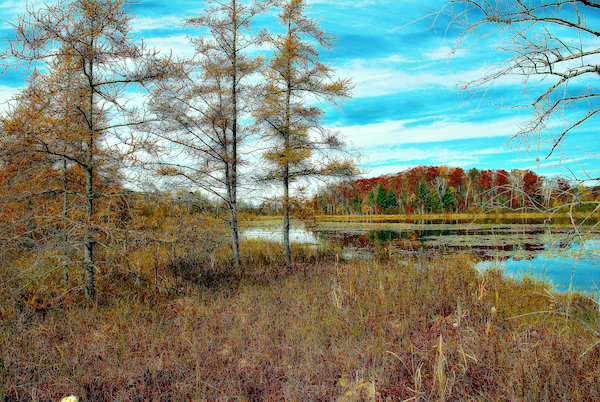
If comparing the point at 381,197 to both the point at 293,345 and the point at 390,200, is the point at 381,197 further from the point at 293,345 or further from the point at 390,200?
the point at 293,345

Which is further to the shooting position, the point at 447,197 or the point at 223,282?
the point at 447,197

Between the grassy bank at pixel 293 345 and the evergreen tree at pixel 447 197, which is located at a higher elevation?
the evergreen tree at pixel 447 197

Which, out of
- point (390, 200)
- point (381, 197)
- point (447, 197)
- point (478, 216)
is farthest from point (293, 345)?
Answer: point (390, 200)

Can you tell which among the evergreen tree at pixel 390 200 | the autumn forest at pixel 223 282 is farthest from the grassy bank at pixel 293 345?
the evergreen tree at pixel 390 200

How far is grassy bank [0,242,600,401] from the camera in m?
3.16

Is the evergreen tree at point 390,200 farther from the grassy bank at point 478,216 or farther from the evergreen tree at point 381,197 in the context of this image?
the grassy bank at point 478,216

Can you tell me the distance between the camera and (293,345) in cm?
413

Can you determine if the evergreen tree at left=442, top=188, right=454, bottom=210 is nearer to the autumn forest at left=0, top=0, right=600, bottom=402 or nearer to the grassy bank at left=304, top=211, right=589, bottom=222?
the grassy bank at left=304, top=211, right=589, bottom=222

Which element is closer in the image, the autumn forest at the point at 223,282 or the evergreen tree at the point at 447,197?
the autumn forest at the point at 223,282

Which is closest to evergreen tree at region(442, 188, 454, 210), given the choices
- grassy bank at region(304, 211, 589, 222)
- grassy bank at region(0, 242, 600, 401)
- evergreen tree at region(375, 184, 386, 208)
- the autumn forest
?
grassy bank at region(304, 211, 589, 222)

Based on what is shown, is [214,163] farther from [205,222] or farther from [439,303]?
[439,303]

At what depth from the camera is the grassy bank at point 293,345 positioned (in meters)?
3.16

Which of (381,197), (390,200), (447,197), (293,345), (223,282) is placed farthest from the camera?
(390,200)

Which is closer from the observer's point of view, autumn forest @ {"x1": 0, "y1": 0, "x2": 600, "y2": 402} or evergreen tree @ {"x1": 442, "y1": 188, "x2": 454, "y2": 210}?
autumn forest @ {"x1": 0, "y1": 0, "x2": 600, "y2": 402}
